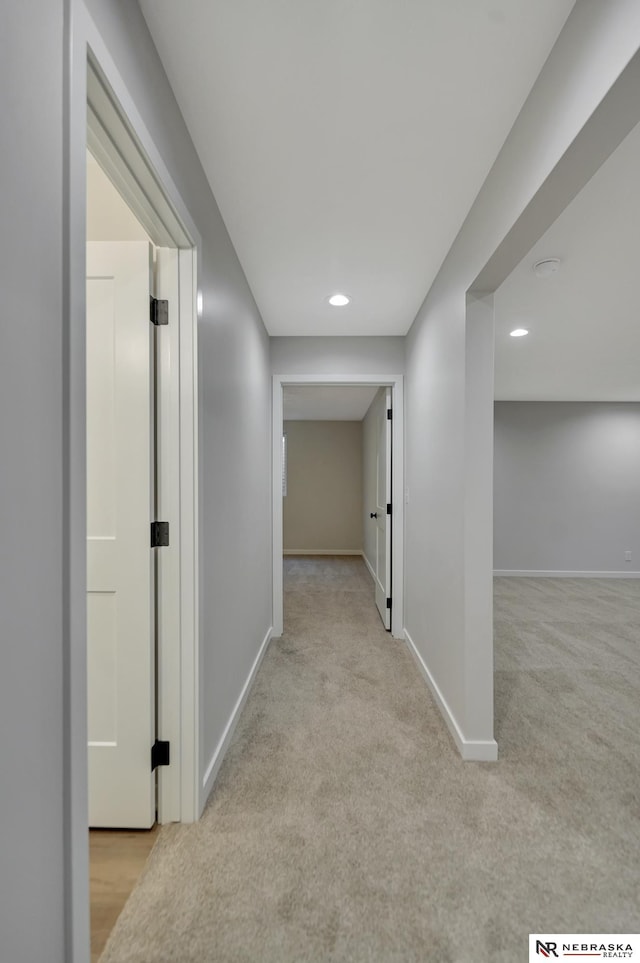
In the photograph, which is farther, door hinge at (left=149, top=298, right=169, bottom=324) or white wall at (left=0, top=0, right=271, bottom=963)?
door hinge at (left=149, top=298, right=169, bottom=324)

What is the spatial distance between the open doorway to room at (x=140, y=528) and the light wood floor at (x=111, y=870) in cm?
1

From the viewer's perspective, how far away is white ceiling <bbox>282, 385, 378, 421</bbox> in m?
5.50

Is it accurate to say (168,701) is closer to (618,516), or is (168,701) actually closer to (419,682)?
(419,682)

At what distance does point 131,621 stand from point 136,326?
1058 millimetres

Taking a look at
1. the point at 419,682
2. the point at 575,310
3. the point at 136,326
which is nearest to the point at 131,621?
the point at 136,326

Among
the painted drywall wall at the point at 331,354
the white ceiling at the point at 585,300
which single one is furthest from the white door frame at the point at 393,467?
the white ceiling at the point at 585,300

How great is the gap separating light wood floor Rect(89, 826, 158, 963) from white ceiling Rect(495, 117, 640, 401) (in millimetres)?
2978

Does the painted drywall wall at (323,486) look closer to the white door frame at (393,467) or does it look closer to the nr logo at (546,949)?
the white door frame at (393,467)

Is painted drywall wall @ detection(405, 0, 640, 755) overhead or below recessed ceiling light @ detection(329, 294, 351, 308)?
below

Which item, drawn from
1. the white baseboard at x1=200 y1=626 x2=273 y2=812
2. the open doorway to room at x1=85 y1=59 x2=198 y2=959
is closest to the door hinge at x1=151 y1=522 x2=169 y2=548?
the open doorway to room at x1=85 y1=59 x2=198 y2=959

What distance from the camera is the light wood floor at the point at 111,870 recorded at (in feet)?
4.11

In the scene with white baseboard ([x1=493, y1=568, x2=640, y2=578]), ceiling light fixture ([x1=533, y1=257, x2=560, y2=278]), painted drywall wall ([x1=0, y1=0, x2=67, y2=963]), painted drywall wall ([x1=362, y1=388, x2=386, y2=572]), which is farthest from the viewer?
white baseboard ([x1=493, y1=568, x2=640, y2=578])

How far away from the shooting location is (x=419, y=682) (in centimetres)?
280

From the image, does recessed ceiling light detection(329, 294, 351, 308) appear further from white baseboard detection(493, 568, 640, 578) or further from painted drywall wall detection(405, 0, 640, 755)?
white baseboard detection(493, 568, 640, 578)
